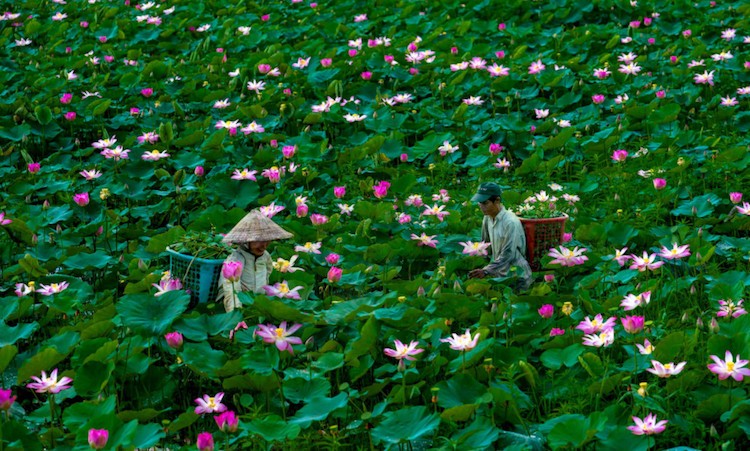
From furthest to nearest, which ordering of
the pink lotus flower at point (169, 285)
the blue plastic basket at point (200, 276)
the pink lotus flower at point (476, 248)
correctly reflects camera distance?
the pink lotus flower at point (476, 248), the blue plastic basket at point (200, 276), the pink lotus flower at point (169, 285)

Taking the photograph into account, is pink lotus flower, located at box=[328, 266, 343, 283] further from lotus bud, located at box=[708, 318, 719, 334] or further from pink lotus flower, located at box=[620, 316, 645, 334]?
lotus bud, located at box=[708, 318, 719, 334]

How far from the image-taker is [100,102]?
23.8 ft

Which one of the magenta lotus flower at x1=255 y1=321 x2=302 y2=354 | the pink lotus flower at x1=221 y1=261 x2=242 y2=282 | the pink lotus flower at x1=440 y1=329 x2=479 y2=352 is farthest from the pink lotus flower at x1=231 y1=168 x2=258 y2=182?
the pink lotus flower at x1=440 y1=329 x2=479 y2=352

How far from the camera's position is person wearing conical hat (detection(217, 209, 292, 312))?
Result: 4188 mm

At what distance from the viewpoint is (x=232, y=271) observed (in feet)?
12.8

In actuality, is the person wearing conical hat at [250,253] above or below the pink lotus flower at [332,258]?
above

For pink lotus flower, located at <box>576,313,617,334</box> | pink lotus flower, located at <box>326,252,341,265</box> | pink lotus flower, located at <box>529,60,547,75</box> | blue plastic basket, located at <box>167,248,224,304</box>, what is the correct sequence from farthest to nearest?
pink lotus flower, located at <box>529,60,547,75</box> → pink lotus flower, located at <box>326,252,341,265</box> → blue plastic basket, located at <box>167,248,224,304</box> → pink lotus flower, located at <box>576,313,617,334</box>

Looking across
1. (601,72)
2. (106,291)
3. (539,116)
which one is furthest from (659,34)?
(106,291)

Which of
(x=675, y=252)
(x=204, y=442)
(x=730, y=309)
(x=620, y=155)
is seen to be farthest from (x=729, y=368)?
(x=620, y=155)

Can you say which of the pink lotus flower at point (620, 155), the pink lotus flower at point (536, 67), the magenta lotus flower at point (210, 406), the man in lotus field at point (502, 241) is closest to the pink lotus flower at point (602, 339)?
the man in lotus field at point (502, 241)

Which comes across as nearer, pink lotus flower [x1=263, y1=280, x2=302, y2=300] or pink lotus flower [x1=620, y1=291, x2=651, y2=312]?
pink lotus flower [x1=620, y1=291, x2=651, y2=312]

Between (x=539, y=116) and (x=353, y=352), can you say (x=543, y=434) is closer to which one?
(x=353, y=352)

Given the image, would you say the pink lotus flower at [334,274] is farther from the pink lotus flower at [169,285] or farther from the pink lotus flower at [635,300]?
the pink lotus flower at [635,300]

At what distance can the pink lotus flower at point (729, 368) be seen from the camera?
3225 mm
